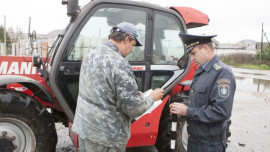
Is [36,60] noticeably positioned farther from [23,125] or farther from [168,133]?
[168,133]

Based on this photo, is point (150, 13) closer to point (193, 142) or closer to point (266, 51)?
point (193, 142)

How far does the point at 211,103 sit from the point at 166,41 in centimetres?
159

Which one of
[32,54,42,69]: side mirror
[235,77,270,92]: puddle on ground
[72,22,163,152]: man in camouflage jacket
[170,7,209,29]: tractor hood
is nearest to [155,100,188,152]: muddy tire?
[170,7,209,29]: tractor hood

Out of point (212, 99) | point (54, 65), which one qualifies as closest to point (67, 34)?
point (54, 65)

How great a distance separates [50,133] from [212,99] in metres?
1.90

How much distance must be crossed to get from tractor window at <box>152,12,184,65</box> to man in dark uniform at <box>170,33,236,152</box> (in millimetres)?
1202

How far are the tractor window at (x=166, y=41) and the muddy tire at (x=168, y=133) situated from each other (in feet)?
2.21

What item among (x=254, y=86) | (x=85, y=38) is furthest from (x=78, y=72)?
(x=254, y=86)

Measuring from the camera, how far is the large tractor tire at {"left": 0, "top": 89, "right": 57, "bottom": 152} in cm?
281

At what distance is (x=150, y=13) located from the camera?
3416 millimetres

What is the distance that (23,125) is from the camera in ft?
9.53

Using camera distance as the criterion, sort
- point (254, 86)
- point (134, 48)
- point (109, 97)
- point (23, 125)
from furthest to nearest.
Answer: point (254, 86) → point (134, 48) → point (23, 125) → point (109, 97)

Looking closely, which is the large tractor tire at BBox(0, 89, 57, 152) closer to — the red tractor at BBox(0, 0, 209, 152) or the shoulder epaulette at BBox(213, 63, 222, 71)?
the red tractor at BBox(0, 0, 209, 152)

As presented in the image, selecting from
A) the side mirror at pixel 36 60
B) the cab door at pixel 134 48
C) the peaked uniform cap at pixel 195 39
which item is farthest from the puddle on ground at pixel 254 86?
the side mirror at pixel 36 60
